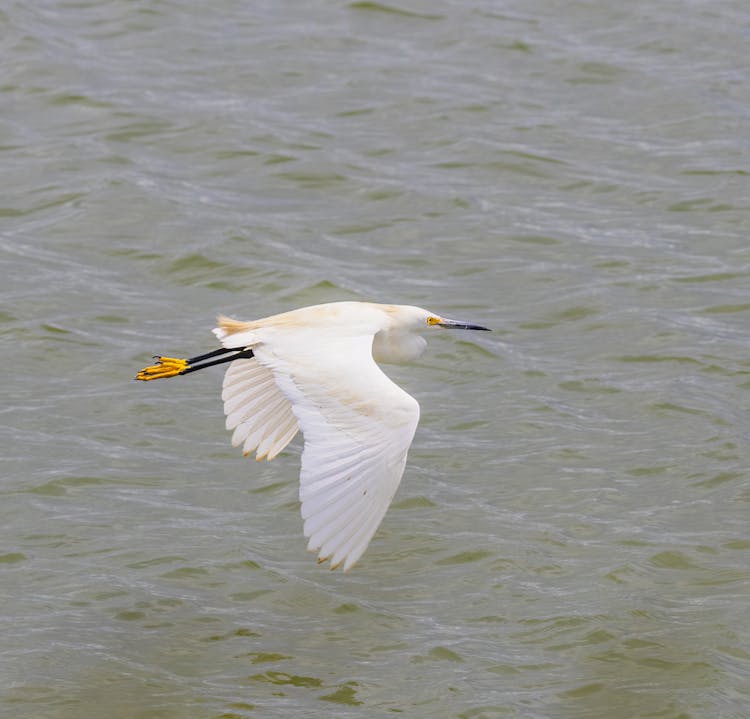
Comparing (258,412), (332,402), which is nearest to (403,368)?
(258,412)

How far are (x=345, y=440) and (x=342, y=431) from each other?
0.05 m

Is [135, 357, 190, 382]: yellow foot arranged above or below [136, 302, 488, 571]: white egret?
below

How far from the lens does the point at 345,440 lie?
5.94 meters

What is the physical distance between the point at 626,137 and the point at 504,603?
620cm

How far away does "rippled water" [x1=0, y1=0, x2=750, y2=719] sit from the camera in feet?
22.1

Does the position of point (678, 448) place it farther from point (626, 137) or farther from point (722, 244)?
point (626, 137)

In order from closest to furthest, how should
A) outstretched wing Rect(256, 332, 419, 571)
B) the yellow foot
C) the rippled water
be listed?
outstretched wing Rect(256, 332, 419, 571) < the rippled water < the yellow foot

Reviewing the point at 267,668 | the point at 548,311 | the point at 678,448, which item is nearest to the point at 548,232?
the point at 548,311

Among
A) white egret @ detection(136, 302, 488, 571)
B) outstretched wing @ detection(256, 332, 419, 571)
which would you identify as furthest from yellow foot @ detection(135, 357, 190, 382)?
outstretched wing @ detection(256, 332, 419, 571)

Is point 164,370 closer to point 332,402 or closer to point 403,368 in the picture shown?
point 332,402

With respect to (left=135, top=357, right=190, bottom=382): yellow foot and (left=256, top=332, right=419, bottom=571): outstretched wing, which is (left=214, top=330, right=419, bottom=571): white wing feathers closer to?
(left=256, top=332, right=419, bottom=571): outstretched wing

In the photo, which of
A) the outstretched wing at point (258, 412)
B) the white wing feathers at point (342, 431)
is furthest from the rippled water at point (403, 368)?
the white wing feathers at point (342, 431)

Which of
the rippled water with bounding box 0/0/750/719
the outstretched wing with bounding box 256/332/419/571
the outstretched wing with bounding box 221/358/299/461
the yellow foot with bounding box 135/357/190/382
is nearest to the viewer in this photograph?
the outstretched wing with bounding box 256/332/419/571

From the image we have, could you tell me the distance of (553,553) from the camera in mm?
7602
